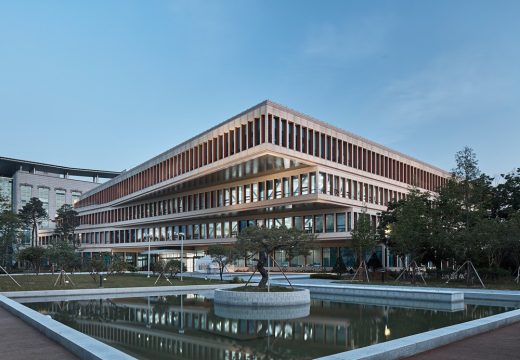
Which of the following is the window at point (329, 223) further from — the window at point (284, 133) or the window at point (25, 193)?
the window at point (25, 193)

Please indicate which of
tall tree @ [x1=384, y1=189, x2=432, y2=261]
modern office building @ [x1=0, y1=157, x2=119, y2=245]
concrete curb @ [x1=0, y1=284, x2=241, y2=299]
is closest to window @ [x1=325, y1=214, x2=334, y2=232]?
tall tree @ [x1=384, y1=189, x2=432, y2=261]

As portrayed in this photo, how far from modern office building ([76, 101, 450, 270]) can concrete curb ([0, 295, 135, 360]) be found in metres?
32.7

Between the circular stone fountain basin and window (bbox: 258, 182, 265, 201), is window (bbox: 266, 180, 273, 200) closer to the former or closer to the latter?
window (bbox: 258, 182, 265, 201)

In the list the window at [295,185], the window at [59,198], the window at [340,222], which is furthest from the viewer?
the window at [59,198]

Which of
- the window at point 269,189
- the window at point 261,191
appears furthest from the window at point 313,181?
the window at point 261,191

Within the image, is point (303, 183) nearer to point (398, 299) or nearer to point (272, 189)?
point (272, 189)

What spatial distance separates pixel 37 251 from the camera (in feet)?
163

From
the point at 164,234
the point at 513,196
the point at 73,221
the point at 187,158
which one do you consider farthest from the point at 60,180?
the point at 513,196

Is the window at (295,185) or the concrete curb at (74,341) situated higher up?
the window at (295,185)

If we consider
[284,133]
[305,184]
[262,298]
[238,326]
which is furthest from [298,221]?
[238,326]

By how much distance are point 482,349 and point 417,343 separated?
192 cm

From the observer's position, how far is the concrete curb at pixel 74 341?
9.23 meters

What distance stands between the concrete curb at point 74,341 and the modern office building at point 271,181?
32704mm

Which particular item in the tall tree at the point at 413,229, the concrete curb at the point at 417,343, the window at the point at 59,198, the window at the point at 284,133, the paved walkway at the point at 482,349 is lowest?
the paved walkway at the point at 482,349
